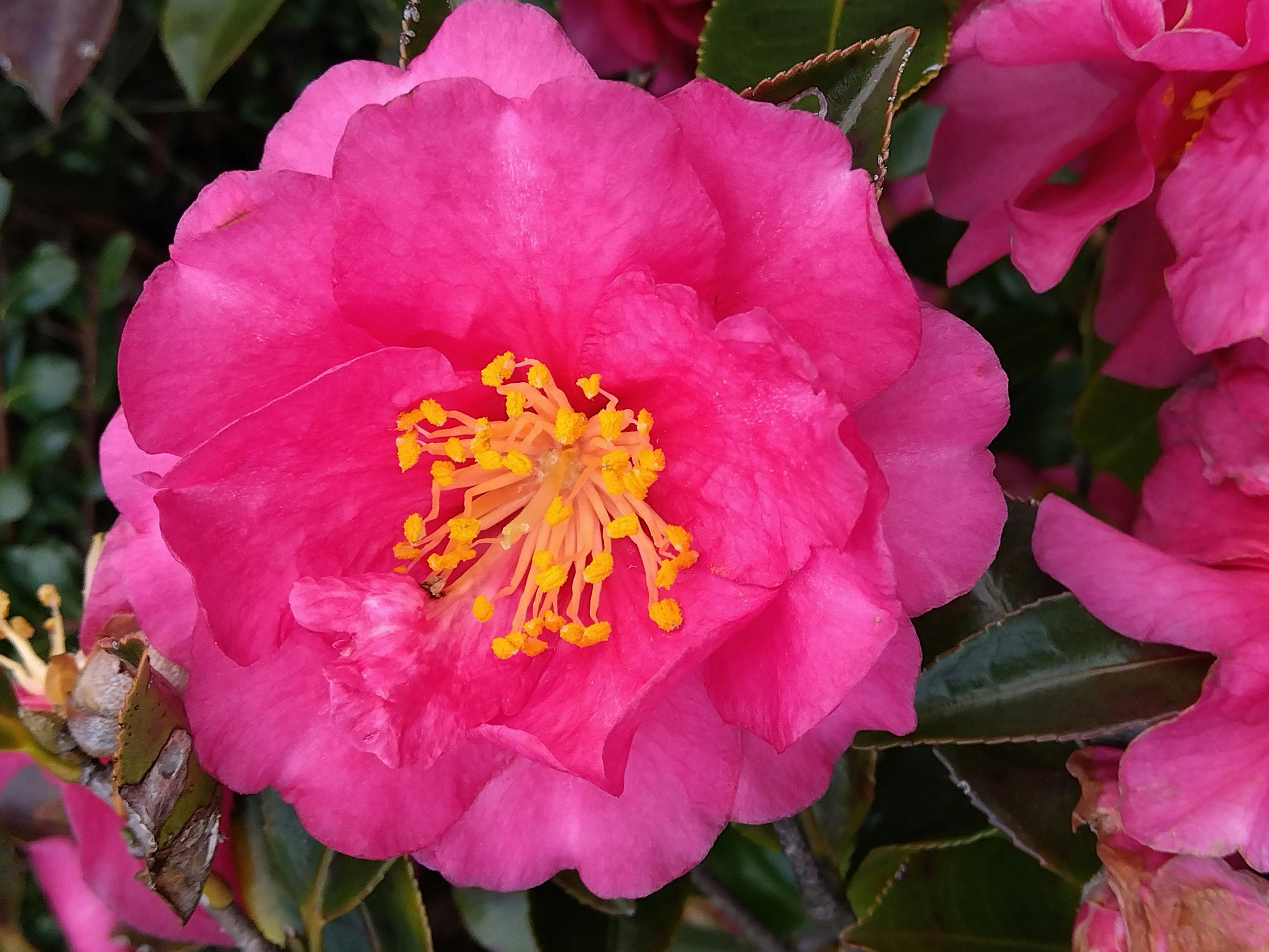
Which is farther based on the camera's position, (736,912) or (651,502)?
(736,912)

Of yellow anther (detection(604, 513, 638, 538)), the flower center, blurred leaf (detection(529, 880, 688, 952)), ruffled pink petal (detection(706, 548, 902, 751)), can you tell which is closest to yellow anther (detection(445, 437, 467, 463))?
the flower center

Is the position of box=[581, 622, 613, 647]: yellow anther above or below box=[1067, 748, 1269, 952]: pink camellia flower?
above

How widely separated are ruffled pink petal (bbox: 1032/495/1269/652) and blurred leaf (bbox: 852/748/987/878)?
29 centimetres

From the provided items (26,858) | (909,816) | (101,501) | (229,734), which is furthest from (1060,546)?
(101,501)

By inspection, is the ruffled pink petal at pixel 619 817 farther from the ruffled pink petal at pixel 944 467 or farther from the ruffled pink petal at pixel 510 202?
the ruffled pink petal at pixel 510 202

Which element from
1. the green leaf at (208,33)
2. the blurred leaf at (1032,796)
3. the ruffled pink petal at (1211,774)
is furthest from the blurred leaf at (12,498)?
the ruffled pink petal at (1211,774)

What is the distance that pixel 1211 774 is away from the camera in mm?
636

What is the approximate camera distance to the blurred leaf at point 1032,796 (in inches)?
29.3

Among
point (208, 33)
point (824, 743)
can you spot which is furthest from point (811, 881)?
point (208, 33)

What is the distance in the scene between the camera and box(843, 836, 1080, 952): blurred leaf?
33.5 inches

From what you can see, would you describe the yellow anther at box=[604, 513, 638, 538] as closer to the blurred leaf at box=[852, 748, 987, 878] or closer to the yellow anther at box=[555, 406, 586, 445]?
the yellow anther at box=[555, 406, 586, 445]

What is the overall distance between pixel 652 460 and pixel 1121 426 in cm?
61

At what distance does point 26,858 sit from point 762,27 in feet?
3.06

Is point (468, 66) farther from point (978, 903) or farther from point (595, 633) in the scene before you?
point (978, 903)
